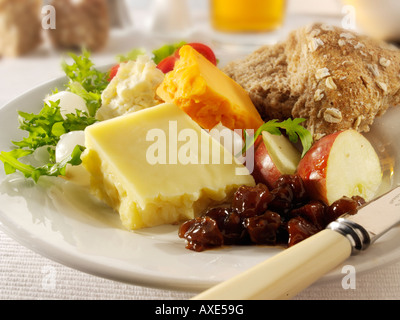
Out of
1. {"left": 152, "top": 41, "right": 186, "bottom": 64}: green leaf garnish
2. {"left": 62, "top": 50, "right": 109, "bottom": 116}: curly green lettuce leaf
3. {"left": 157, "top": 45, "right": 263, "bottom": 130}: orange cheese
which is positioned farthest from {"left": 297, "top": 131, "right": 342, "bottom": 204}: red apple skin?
{"left": 152, "top": 41, "right": 186, "bottom": 64}: green leaf garnish

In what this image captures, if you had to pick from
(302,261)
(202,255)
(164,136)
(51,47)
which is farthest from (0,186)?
(51,47)

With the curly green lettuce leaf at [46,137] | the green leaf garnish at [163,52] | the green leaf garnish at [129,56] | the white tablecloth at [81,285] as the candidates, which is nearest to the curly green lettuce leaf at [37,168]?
the curly green lettuce leaf at [46,137]

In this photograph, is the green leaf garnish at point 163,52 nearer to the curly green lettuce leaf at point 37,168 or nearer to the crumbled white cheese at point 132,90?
the crumbled white cheese at point 132,90

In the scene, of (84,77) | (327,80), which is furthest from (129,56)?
(327,80)

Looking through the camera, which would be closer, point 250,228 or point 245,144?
point 250,228

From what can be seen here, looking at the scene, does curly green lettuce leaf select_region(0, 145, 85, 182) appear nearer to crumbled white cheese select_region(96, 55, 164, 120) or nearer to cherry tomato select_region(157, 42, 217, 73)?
crumbled white cheese select_region(96, 55, 164, 120)

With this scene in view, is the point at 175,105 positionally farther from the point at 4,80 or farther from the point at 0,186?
the point at 4,80
